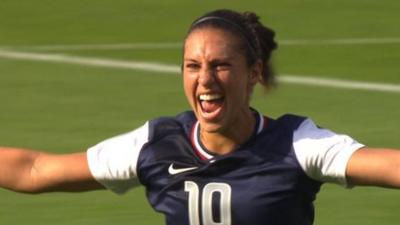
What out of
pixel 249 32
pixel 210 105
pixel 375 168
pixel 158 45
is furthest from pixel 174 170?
pixel 158 45

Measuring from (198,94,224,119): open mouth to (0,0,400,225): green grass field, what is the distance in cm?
358

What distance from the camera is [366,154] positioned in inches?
205

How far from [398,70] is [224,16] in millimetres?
8950

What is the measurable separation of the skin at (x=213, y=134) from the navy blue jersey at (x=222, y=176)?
0.20ft

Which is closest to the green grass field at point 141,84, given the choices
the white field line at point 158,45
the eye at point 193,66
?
the white field line at point 158,45

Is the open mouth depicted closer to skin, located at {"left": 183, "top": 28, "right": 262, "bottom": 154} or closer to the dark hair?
skin, located at {"left": 183, "top": 28, "right": 262, "bottom": 154}

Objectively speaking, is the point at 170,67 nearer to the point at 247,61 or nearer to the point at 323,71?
the point at 323,71

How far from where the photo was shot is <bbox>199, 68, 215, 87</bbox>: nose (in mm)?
5242

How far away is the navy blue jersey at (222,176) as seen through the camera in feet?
17.9

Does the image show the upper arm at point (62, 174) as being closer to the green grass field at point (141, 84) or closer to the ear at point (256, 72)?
the ear at point (256, 72)

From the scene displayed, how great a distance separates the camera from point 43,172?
18.5 ft

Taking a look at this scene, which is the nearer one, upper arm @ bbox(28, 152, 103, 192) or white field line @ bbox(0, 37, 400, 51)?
upper arm @ bbox(28, 152, 103, 192)

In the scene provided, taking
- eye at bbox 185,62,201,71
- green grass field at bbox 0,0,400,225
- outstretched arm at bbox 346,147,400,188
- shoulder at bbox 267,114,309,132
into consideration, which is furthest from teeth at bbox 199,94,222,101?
green grass field at bbox 0,0,400,225

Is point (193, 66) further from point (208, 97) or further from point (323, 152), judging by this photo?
point (323, 152)
